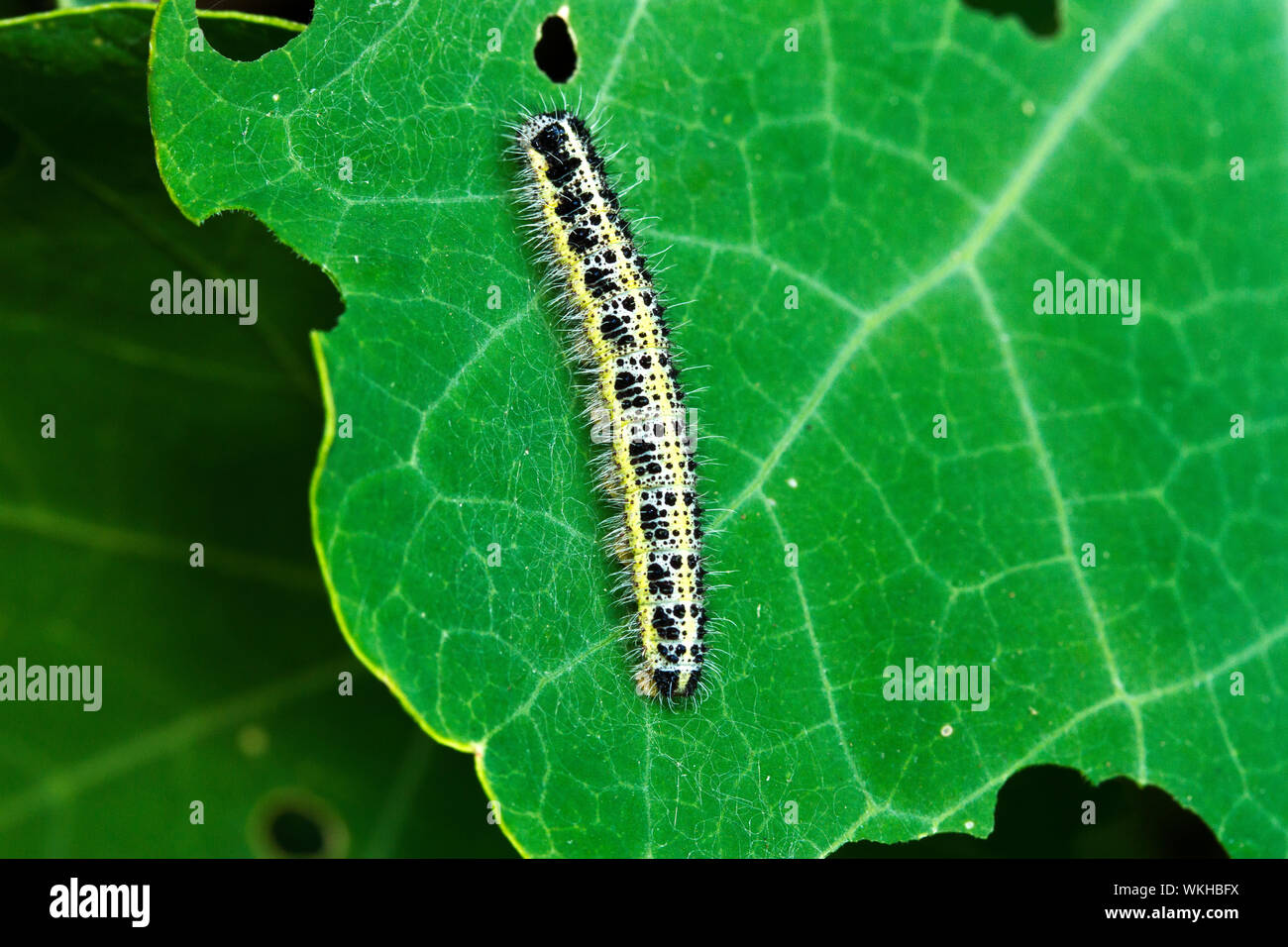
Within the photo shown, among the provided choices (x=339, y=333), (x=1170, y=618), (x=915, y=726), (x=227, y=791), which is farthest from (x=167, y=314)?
(x=1170, y=618)

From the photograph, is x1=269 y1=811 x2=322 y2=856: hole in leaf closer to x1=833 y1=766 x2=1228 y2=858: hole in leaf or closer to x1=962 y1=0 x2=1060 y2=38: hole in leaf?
x1=833 y1=766 x2=1228 y2=858: hole in leaf

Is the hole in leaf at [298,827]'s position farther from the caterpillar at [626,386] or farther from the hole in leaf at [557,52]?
the hole in leaf at [557,52]

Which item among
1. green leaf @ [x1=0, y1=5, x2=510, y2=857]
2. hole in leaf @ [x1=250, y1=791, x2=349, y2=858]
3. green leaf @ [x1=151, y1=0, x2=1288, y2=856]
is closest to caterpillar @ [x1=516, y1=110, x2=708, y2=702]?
green leaf @ [x1=151, y1=0, x2=1288, y2=856]

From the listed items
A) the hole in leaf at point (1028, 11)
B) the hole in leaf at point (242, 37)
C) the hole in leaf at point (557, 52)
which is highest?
the hole in leaf at point (1028, 11)

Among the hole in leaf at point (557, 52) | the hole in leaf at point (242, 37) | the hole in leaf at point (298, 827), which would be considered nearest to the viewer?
the hole in leaf at point (242, 37)

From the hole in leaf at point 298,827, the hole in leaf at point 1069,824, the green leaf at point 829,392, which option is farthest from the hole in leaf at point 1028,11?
the hole in leaf at point 298,827

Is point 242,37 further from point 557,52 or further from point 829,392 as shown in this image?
point 829,392
